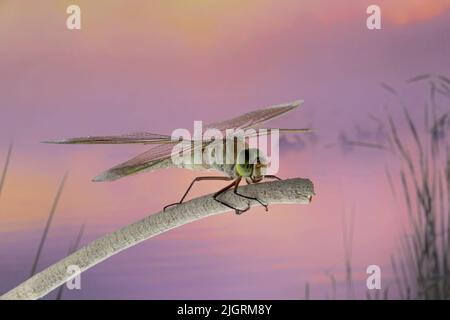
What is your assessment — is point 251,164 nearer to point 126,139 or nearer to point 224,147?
point 224,147

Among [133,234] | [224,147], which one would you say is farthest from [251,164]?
[133,234]

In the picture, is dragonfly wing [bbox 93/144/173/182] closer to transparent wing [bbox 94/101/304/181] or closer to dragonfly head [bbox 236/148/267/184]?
transparent wing [bbox 94/101/304/181]

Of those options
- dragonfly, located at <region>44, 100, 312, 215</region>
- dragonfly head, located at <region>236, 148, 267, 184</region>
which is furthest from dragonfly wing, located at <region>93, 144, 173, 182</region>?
dragonfly head, located at <region>236, 148, 267, 184</region>

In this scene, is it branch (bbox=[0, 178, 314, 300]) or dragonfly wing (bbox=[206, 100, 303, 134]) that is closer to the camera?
branch (bbox=[0, 178, 314, 300])

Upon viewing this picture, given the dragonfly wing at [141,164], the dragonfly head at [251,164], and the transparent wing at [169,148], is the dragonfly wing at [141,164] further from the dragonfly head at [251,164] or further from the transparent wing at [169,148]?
the dragonfly head at [251,164]

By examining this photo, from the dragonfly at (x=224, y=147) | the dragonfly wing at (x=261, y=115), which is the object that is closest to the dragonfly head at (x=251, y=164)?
the dragonfly at (x=224, y=147)
